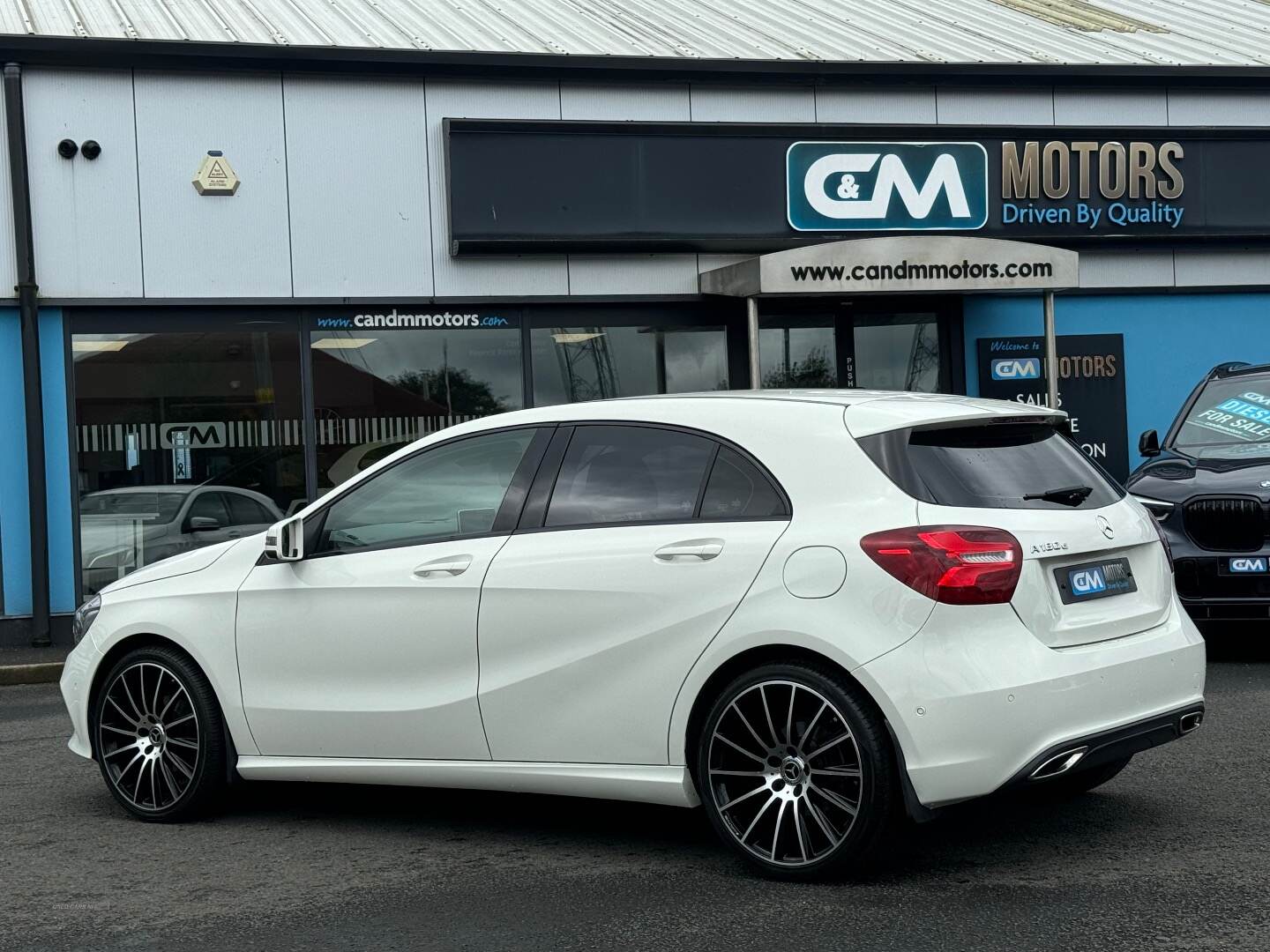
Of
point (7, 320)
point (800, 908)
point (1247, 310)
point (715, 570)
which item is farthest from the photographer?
point (1247, 310)

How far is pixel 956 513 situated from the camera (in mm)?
4828

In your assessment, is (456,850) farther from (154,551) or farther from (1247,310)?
(1247,310)

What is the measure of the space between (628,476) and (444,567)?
30.1 inches

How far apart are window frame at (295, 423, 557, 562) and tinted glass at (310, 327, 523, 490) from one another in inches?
297

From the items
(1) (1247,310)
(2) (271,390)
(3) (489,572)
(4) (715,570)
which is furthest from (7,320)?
(1) (1247,310)

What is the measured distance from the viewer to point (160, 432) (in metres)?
13.0

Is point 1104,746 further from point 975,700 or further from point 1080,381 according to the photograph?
point 1080,381

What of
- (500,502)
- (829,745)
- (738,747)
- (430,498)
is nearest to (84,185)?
(430,498)

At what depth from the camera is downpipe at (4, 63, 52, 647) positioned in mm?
12555

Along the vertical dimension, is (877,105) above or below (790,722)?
above

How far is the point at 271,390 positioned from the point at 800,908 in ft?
31.8

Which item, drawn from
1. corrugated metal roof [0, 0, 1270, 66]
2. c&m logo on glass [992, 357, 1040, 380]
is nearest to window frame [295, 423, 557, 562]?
corrugated metal roof [0, 0, 1270, 66]

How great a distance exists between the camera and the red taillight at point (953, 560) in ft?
15.4

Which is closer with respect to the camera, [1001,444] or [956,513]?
[956,513]
